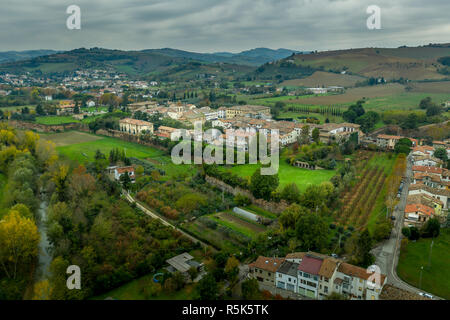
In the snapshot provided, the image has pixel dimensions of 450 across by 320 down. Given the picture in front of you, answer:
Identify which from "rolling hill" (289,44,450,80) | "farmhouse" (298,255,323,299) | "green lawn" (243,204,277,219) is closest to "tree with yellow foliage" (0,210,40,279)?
"farmhouse" (298,255,323,299)

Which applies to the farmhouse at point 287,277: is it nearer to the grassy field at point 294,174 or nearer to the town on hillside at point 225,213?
the town on hillside at point 225,213

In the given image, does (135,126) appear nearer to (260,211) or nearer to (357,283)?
(260,211)

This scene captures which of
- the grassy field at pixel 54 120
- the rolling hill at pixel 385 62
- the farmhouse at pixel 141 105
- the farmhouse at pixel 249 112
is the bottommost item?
the grassy field at pixel 54 120

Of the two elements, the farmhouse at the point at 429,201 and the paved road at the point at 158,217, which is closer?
the paved road at the point at 158,217

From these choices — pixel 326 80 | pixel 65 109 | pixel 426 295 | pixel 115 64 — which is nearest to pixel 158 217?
pixel 426 295

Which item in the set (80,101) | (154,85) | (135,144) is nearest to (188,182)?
(135,144)

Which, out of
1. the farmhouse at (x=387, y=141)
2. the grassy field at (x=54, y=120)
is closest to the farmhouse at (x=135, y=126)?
the grassy field at (x=54, y=120)
